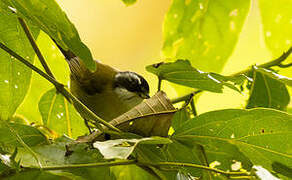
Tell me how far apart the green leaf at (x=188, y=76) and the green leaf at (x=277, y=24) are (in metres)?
0.45

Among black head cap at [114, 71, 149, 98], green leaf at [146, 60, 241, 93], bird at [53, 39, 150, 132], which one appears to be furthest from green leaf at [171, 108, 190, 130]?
black head cap at [114, 71, 149, 98]

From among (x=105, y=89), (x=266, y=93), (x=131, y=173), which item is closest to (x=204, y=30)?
(x=266, y=93)

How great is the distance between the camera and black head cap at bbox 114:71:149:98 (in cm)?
191

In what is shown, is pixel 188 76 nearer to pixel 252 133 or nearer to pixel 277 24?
pixel 252 133

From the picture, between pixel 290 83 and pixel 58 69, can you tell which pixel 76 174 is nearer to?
pixel 290 83

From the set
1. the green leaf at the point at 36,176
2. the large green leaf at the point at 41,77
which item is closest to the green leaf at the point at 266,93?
the large green leaf at the point at 41,77

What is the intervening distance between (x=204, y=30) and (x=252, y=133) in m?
0.73

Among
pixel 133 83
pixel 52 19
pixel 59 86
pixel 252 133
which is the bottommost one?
pixel 133 83

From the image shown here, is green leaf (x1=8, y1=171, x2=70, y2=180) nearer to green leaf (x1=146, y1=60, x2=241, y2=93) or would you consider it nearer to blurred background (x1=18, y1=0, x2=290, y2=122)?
green leaf (x1=146, y1=60, x2=241, y2=93)

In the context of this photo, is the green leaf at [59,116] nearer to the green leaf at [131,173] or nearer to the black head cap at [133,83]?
the green leaf at [131,173]

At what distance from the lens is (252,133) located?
2.78 feet

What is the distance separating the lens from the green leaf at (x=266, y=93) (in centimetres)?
121

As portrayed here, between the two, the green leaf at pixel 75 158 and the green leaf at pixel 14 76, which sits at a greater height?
the green leaf at pixel 14 76

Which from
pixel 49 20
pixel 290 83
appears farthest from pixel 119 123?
pixel 290 83
